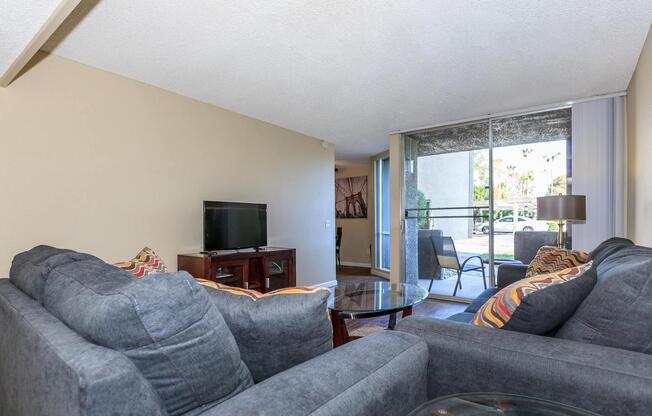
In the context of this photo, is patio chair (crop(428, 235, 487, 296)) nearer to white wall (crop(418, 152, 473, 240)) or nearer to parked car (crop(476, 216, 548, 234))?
white wall (crop(418, 152, 473, 240))

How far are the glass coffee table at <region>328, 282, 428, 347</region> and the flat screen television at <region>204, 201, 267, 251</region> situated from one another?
146 centimetres

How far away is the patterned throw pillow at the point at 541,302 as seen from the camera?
3.63 ft

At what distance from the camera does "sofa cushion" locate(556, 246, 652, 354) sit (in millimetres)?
1006

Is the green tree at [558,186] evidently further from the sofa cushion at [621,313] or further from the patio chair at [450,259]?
the sofa cushion at [621,313]

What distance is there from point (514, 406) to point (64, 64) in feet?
12.0

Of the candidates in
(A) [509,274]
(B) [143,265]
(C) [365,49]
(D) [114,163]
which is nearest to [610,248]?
(A) [509,274]

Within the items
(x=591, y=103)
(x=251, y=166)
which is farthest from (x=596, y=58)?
(x=251, y=166)

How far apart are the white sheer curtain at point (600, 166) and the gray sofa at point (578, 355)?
3.24 meters

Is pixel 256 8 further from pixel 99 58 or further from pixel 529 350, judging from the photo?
pixel 529 350

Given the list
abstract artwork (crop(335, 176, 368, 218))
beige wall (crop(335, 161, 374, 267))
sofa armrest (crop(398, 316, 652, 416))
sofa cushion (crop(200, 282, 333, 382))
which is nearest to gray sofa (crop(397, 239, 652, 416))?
sofa armrest (crop(398, 316, 652, 416))

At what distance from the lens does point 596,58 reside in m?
2.88

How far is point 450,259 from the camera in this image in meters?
4.78

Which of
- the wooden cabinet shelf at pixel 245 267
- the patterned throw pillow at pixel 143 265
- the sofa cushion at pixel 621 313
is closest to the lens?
the sofa cushion at pixel 621 313

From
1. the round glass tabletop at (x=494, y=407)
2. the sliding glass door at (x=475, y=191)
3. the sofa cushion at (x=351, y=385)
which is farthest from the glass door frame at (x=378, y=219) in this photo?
the round glass tabletop at (x=494, y=407)
